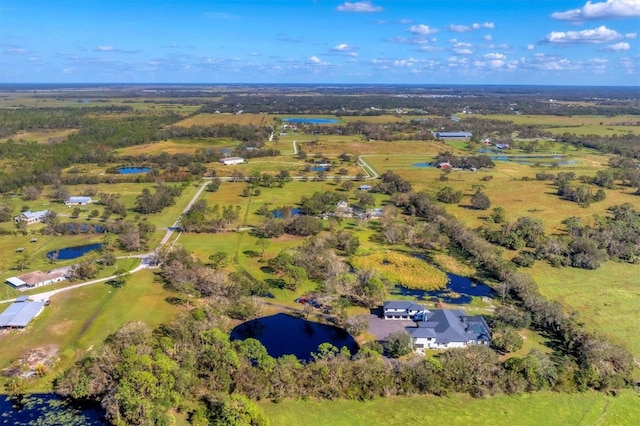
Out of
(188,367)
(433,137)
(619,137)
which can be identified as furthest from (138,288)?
(619,137)

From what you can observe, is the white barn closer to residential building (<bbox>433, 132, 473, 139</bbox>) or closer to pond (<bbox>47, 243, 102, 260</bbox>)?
pond (<bbox>47, 243, 102, 260</bbox>)

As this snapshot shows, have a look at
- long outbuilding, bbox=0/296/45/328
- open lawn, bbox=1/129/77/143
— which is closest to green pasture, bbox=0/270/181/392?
long outbuilding, bbox=0/296/45/328

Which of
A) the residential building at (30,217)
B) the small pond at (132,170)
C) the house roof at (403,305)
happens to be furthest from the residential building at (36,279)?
the small pond at (132,170)

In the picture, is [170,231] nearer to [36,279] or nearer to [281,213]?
[281,213]

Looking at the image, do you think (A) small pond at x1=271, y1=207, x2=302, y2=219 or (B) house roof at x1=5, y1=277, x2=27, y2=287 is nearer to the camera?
(B) house roof at x1=5, y1=277, x2=27, y2=287

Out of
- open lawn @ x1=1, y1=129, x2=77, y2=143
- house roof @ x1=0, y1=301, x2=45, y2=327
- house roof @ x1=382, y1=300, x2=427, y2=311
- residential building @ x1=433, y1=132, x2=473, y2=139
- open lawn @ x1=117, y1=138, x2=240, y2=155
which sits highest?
residential building @ x1=433, y1=132, x2=473, y2=139

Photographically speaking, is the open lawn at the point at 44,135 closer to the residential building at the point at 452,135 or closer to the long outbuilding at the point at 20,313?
the long outbuilding at the point at 20,313

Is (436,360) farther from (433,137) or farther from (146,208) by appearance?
(433,137)
